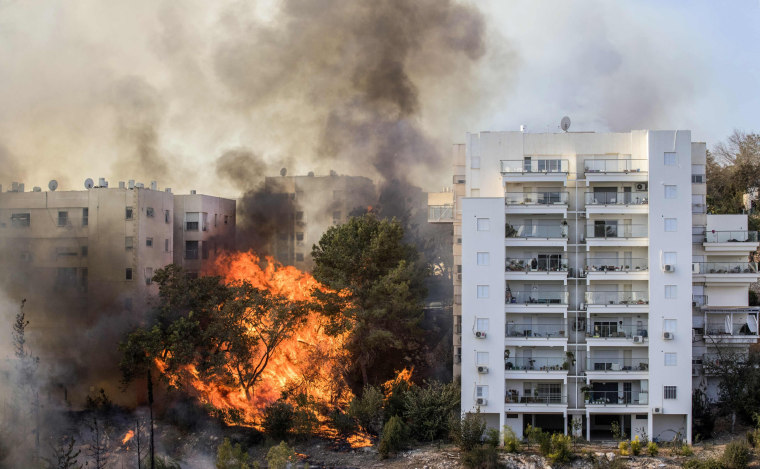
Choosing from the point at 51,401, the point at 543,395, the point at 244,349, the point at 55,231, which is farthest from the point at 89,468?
the point at 543,395

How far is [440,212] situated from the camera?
54.1 meters

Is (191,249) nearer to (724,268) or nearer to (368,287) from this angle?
(368,287)

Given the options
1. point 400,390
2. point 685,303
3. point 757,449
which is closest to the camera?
point 757,449

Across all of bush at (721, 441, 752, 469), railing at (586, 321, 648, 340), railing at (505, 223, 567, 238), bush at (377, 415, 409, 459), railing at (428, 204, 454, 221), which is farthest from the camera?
railing at (428, 204, 454, 221)

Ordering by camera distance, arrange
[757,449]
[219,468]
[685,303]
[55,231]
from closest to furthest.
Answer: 1. [219,468]
2. [757,449]
3. [685,303]
4. [55,231]

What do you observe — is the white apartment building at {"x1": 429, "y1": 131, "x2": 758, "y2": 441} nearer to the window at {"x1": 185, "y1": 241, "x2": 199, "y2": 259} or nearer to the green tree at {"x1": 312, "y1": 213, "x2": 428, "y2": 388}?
the green tree at {"x1": 312, "y1": 213, "x2": 428, "y2": 388}

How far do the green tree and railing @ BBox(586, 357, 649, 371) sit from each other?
32.1ft

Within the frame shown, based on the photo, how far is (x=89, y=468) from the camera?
127ft

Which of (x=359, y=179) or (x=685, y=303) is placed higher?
(x=359, y=179)

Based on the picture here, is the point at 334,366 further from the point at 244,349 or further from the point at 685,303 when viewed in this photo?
the point at 685,303

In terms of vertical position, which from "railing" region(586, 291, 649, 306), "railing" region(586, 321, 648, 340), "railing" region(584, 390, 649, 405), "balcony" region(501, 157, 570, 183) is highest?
"balcony" region(501, 157, 570, 183)

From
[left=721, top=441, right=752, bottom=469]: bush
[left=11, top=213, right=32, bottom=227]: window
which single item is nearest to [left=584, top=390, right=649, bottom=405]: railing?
[left=721, top=441, right=752, bottom=469]: bush

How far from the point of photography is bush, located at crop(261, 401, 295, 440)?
146ft

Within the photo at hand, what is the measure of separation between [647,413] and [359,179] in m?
29.1
